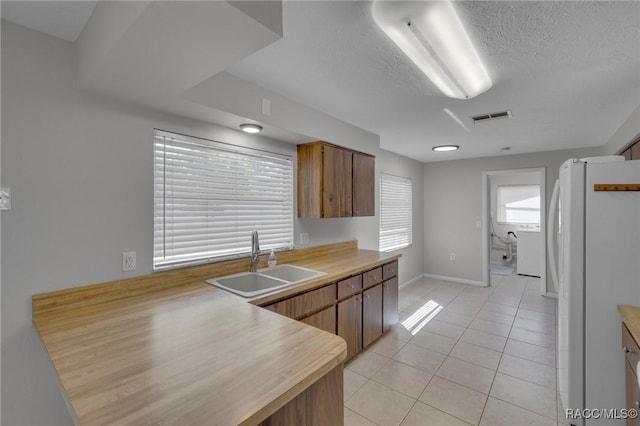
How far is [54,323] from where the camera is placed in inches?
54.0

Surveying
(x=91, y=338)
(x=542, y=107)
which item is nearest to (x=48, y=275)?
(x=91, y=338)

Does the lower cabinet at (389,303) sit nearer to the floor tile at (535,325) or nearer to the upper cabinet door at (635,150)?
the floor tile at (535,325)

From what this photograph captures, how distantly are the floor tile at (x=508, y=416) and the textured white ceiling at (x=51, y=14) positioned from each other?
334 centimetres

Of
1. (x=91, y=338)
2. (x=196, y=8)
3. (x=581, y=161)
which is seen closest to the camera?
(x=196, y=8)

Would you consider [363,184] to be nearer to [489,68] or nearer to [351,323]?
[351,323]

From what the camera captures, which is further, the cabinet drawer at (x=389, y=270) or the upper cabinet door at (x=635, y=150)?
the cabinet drawer at (x=389, y=270)

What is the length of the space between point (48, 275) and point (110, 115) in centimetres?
98

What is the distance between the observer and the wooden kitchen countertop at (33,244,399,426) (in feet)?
2.65

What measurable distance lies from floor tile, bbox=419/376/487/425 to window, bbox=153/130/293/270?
68.2 inches

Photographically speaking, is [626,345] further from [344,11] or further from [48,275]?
[48,275]

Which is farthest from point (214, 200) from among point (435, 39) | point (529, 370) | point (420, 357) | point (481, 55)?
point (529, 370)

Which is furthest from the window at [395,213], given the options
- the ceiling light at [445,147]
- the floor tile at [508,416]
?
the floor tile at [508,416]

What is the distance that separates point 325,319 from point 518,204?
7.27 meters

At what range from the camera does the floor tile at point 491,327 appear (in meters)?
3.26
